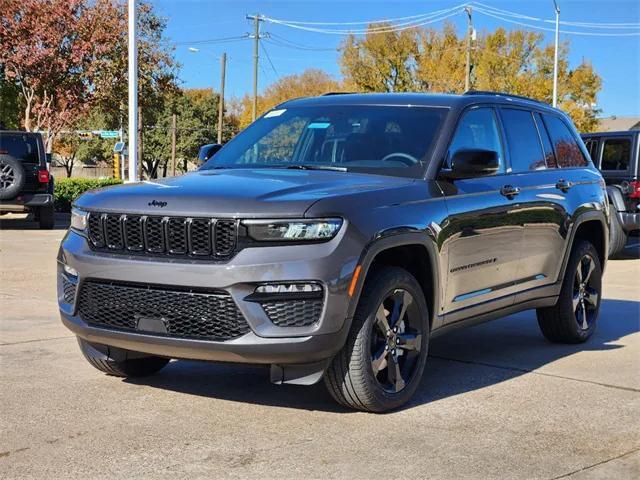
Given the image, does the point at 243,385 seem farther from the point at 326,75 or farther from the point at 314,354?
the point at 326,75

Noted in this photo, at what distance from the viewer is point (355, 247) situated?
15.0ft

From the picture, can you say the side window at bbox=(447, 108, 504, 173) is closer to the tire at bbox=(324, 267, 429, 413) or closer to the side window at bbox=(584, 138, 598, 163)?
the tire at bbox=(324, 267, 429, 413)

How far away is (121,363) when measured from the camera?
18.1ft

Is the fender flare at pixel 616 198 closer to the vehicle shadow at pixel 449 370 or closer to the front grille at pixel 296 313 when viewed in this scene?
the vehicle shadow at pixel 449 370

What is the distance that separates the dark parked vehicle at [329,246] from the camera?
4.46m

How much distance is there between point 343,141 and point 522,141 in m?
1.55

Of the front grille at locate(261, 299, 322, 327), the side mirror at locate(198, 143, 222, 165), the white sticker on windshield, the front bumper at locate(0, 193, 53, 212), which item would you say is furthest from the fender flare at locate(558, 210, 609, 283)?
the front bumper at locate(0, 193, 53, 212)

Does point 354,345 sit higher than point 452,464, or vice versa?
point 354,345

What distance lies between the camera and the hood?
4.49 metres

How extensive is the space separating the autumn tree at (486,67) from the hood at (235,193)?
4237 cm

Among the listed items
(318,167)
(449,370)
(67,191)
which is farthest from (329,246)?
(67,191)

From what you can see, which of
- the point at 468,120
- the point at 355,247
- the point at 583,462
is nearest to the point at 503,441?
the point at 583,462

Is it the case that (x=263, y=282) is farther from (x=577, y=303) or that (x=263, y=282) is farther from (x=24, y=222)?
(x=24, y=222)

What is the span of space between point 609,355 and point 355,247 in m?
3.17
